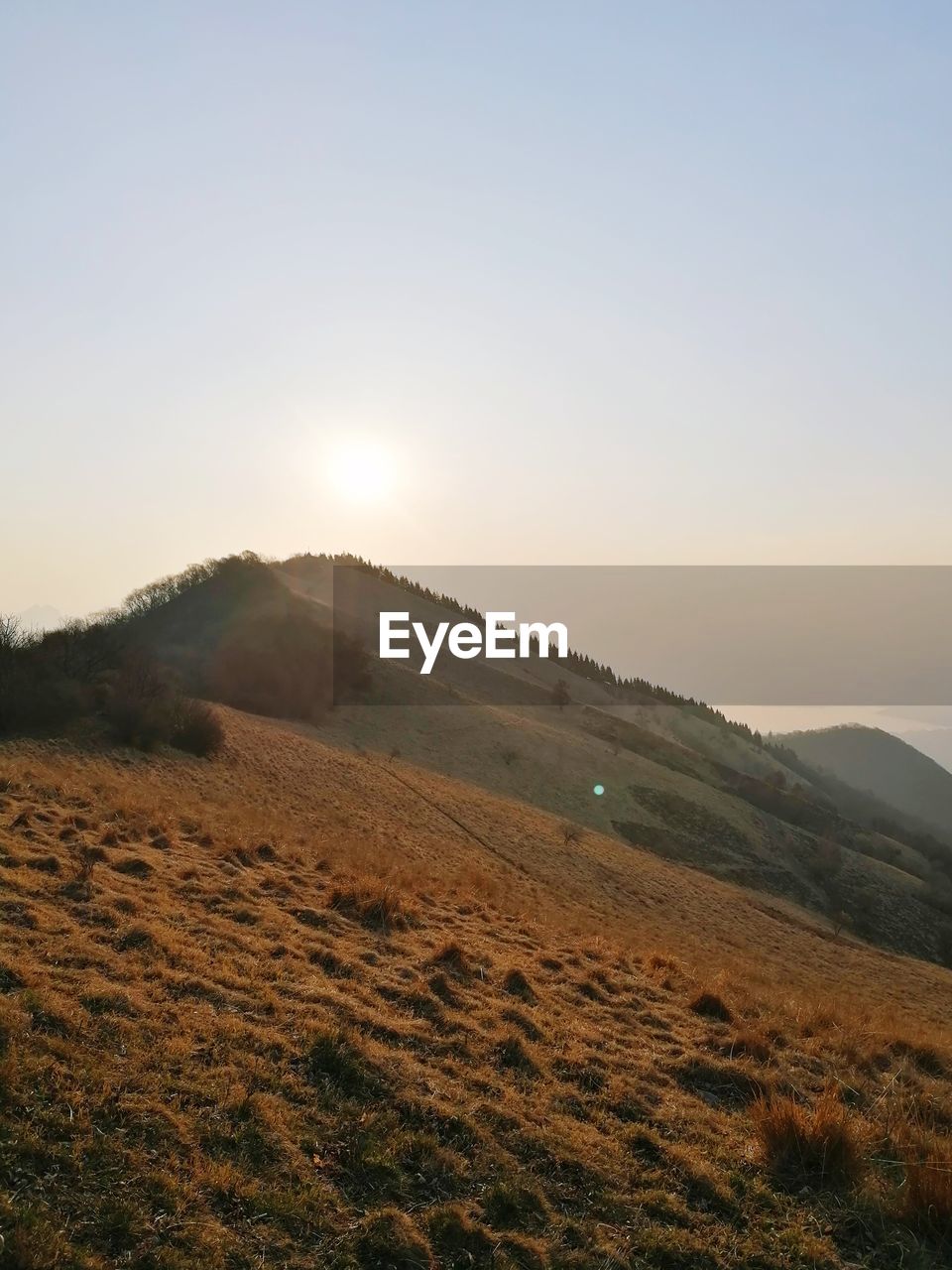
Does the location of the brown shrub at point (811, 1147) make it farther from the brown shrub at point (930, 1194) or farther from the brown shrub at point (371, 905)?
the brown shrub at point (371, 905)

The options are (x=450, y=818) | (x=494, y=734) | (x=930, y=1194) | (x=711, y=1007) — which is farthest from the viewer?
(x=494, y=734)

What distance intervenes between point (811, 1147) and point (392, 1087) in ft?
14.3

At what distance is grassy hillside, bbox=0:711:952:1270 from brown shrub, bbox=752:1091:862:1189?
0.08 ft

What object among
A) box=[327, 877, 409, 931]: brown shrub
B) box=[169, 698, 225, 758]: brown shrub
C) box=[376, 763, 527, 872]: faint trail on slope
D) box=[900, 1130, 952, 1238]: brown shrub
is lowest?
box=[376, 763, 527, 872]: faint trail on slope

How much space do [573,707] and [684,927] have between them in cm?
5118

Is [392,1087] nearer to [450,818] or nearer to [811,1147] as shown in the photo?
[811,1147]

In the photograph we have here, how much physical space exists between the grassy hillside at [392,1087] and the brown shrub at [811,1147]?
3 cm

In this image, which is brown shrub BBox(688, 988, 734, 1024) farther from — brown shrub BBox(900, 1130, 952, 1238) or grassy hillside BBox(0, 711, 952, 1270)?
brown shrub BBox(900, 1130, 952, 1238)

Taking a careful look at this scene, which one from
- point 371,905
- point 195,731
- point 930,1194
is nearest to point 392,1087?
point 930,1194

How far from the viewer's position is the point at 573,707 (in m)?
84.9

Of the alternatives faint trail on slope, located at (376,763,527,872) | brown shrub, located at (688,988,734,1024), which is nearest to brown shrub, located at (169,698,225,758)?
faint trail on slope, located at (376,763,527,872)

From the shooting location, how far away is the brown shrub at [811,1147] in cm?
859

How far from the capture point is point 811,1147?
881 centimetres

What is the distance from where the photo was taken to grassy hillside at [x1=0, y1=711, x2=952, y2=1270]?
6762 mm
